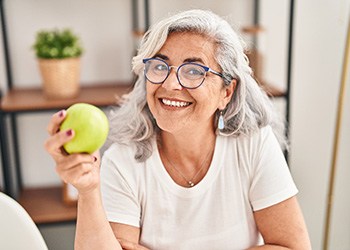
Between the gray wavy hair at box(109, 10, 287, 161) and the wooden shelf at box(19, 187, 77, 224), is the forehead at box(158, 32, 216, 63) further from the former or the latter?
the wooden shelf at box(19, 187, 77, 224)

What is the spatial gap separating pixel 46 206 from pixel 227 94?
4.20ft

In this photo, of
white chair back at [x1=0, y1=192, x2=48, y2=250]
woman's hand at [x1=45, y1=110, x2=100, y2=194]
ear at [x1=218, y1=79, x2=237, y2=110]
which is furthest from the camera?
ear at [x1=218, y1=79, x2=237, y2=110]

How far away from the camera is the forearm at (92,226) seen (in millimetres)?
1200

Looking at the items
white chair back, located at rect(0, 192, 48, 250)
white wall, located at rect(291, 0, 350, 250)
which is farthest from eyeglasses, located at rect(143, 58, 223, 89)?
white wall, located at rect(291, 0, 350, 250)

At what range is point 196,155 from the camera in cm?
156

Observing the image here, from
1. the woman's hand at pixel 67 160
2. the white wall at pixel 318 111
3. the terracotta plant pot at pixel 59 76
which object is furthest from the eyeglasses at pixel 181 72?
the white wall at pixel 318 111

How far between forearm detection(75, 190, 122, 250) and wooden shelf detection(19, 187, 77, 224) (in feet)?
3.66

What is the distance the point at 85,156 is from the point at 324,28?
162 cm

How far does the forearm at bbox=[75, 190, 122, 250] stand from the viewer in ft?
3.94

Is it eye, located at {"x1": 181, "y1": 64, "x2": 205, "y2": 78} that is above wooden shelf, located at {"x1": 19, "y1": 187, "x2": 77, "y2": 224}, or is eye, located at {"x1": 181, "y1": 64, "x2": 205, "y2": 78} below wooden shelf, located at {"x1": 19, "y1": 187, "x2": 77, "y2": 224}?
above

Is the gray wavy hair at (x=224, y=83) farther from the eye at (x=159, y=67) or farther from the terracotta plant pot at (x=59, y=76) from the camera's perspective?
the terracotta plant pot at (x=59, y=76)

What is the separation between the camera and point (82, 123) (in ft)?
3.63

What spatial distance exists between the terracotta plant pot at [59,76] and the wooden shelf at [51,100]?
0.03 meters

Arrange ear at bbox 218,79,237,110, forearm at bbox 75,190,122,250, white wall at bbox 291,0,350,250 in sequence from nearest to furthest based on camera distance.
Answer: forearm at bbox 75,190,122,250
ear at bbox 218,79,237,110
white wall at bbox 291,0,350,250
